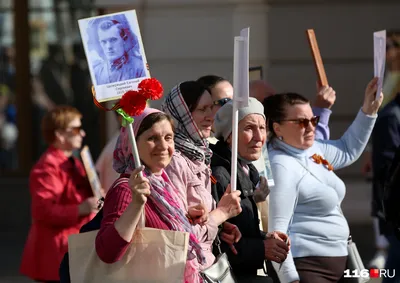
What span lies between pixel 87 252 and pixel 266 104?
206 cm

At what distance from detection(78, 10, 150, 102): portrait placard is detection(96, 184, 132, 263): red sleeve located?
0.46 meters

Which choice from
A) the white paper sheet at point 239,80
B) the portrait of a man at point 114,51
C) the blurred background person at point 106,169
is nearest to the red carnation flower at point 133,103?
the portrait of a man at point 114,51

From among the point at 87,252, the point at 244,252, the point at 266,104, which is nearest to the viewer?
the point at 87,252

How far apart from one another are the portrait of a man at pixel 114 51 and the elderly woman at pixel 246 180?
2.46 feet

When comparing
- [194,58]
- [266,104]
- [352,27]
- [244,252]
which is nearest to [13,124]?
[194,58]

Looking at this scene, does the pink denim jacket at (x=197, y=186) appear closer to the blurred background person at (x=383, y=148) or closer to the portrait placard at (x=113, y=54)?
the portrait placard at (x=113, y=54)

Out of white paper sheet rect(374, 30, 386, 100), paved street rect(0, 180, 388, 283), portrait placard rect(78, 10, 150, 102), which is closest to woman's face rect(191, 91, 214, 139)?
portrait placard rect(78, 10, 150, 102)

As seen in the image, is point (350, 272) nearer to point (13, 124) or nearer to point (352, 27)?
point (352, 27)

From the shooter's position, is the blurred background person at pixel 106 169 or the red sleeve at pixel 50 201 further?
the blurred background person at pixel 106 169

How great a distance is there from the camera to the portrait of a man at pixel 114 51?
4305mm

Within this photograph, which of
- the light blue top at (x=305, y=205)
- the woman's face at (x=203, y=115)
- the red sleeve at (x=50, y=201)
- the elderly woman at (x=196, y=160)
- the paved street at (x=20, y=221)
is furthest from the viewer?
the paved street at (x=20, y=221)

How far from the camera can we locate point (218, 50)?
11.1 m

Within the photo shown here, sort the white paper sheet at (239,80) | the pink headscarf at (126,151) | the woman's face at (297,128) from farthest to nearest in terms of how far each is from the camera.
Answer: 1. the woman's face at (297,128)
2. the white paper sheet at (239,80)
3. the pink headscarf at (126,151)
